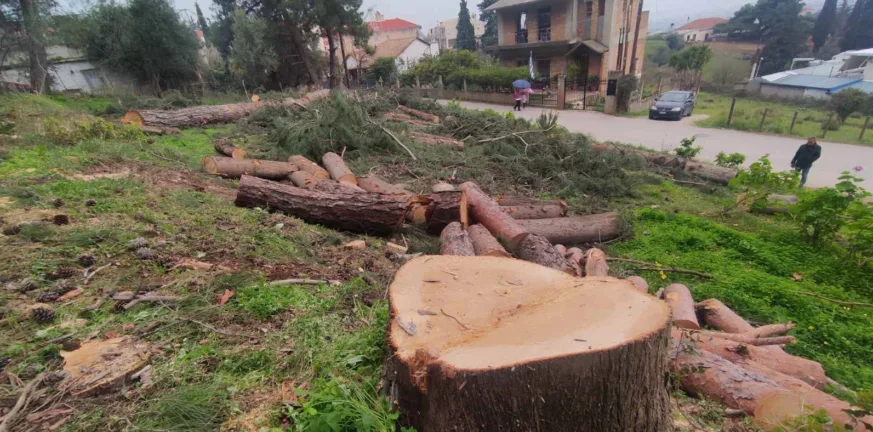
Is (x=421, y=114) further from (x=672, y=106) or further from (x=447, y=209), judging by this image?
(x=672, y=106)

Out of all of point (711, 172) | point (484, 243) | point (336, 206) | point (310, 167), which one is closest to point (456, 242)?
point (484, 243)

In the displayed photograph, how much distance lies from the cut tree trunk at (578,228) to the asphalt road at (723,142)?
640 centimetres

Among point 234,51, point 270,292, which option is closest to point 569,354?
point 270,292

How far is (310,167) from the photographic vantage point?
6.82 metres

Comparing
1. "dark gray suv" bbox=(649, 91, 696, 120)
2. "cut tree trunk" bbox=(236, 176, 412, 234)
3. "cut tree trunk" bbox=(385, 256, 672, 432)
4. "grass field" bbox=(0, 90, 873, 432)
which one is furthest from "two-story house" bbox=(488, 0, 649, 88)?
"cut tree trunk" bbox=(385, 256, 672, 432)

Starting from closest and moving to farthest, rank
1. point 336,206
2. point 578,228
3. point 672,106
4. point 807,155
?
point 336,206 < point 578,228 < point 807,155 < point 672,106

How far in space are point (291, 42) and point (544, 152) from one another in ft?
58.8

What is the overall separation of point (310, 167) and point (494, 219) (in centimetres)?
359

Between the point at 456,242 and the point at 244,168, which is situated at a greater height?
the point at 244,168

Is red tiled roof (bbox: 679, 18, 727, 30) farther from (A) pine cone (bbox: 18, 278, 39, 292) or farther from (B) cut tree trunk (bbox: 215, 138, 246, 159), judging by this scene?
(A) pine cone (bbox: 18, 278, 39, 292)

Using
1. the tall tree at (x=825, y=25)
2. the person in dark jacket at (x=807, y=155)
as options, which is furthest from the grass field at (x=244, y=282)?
the tall tree at (x=825, y=25)

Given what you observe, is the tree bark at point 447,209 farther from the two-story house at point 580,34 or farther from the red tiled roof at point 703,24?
the red tiled roof at point 703,24

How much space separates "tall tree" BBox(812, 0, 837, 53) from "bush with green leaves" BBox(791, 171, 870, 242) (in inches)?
2029

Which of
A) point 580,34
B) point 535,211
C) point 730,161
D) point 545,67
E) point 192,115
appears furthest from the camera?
point 545,67
